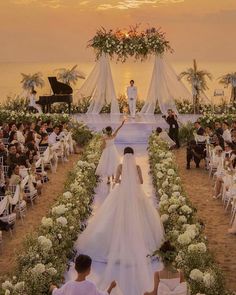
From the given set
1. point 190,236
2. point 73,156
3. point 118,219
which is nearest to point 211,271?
point 190,236

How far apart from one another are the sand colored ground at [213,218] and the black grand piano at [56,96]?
832cm

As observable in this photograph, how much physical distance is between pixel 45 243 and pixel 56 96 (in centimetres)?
1754

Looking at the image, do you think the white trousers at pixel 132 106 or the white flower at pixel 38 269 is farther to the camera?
the white trousers at pixel 132 106

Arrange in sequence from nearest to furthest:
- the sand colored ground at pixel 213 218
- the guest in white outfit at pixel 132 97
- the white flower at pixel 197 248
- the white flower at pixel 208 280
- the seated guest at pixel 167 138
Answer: the white flower at pixel 208 280, the white flower at pixel 197 248, the sand colored ground at pixel 213 218, the seated guest at pixel 167 138, the guest in white outfit at pixel 132 97

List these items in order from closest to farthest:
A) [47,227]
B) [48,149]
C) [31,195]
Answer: [47,227], [31,195], [48,149]

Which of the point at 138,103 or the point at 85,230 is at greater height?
the point at 138,103

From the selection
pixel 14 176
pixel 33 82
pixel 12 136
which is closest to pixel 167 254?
pixel 14 176

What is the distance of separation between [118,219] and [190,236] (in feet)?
5.55

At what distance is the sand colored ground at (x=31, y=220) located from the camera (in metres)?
9.82

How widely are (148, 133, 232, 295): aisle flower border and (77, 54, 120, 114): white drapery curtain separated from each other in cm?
1248

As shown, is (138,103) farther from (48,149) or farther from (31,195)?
(31,195)

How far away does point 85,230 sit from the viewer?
10.0 metres

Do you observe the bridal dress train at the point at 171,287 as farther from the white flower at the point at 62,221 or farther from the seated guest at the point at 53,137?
the seated guest at the point at 53,137

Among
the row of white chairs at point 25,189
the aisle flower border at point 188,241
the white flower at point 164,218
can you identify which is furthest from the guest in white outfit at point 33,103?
the white flower at point 164,218
